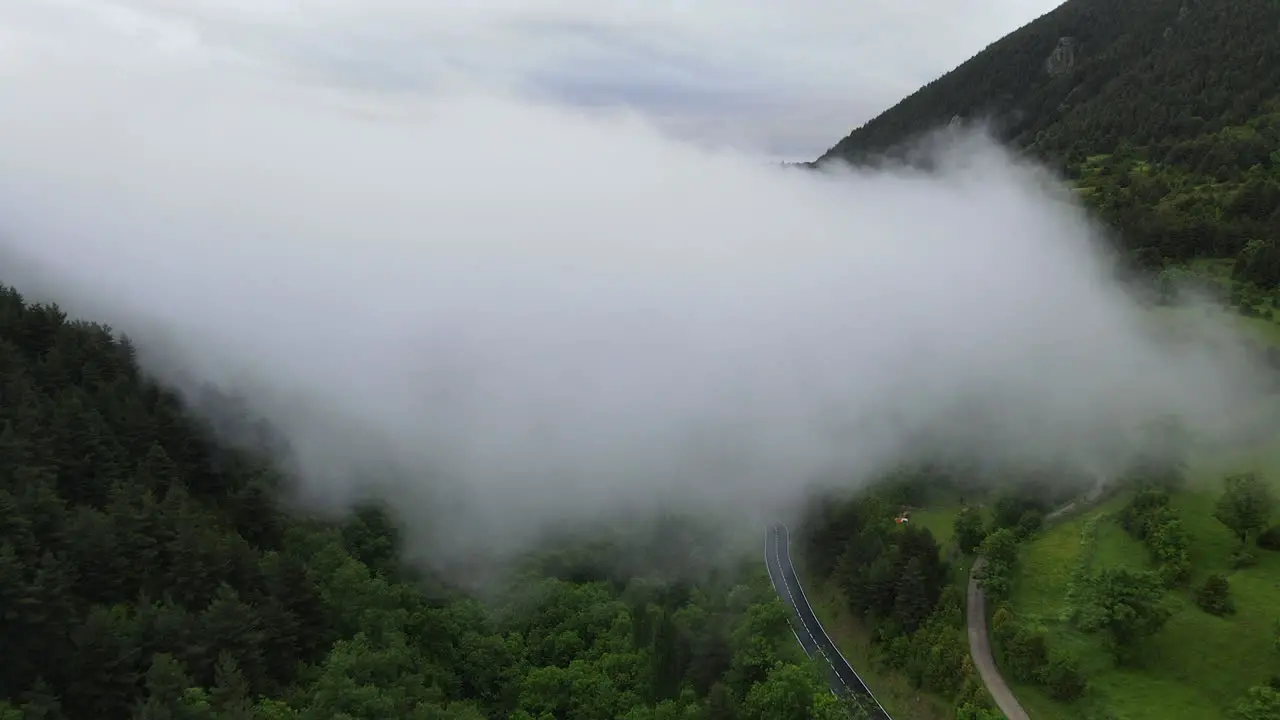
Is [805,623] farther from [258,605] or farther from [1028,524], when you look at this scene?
[258,605]

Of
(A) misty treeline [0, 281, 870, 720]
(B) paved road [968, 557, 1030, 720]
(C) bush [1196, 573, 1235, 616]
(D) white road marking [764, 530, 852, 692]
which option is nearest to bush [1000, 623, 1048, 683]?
(B) paved road [968, 557, 1030, 720]

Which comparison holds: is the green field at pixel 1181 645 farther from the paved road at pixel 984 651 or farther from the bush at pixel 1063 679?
the paved road at pixel 984 651

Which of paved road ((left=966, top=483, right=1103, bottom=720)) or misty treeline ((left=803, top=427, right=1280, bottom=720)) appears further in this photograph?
paved road ((left=966, top=483, right=1103, bottom=720))

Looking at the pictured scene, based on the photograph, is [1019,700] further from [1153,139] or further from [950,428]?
[1153,139]

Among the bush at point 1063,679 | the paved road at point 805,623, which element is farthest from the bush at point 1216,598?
the paved road at point 805,623

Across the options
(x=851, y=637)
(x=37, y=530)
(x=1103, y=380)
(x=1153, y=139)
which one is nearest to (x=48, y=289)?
(x=37, y=530)

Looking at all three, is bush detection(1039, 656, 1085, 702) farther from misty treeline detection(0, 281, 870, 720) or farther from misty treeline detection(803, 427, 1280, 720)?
misty treeline detection(0, 281, 870, 720)

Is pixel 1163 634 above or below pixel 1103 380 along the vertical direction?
below
